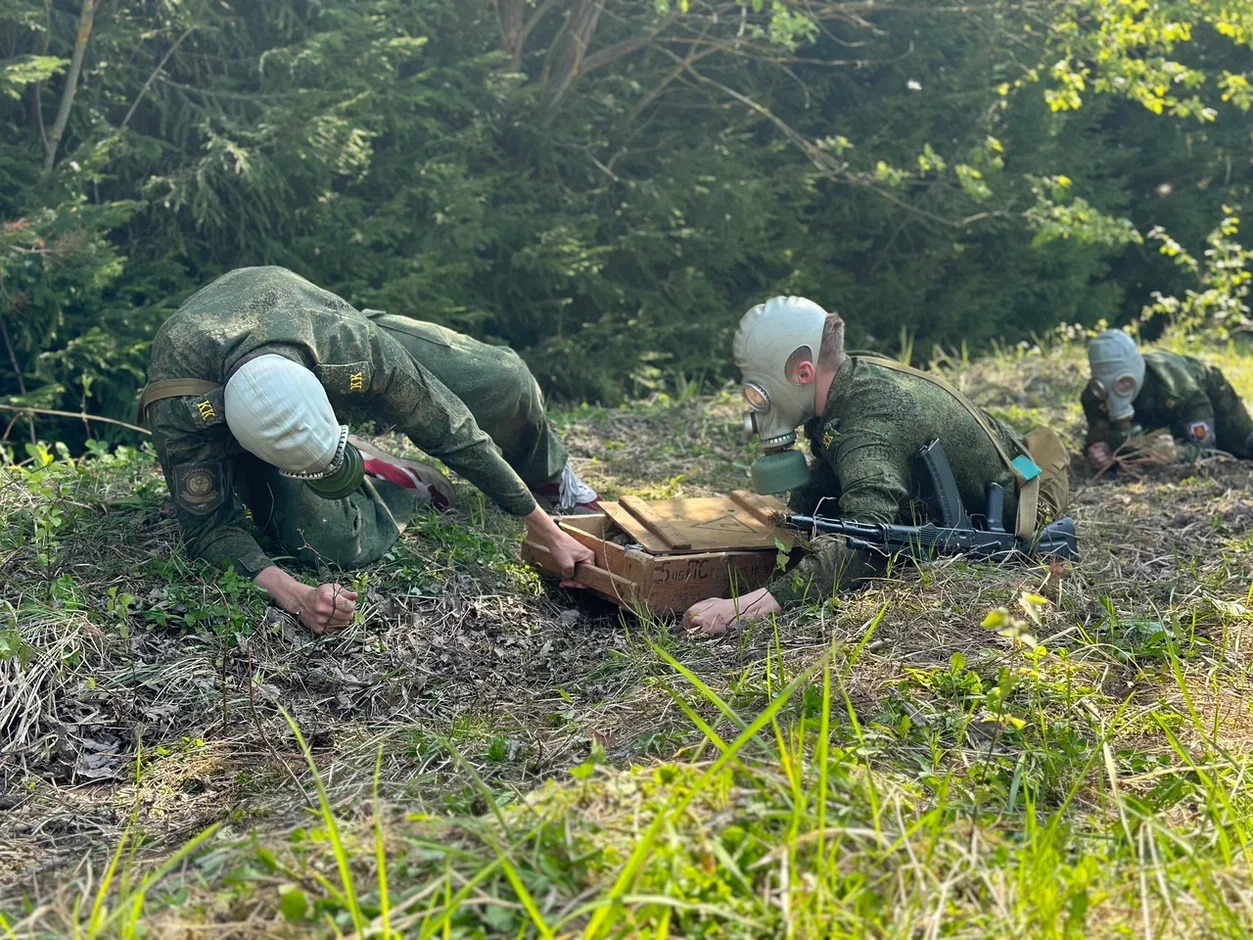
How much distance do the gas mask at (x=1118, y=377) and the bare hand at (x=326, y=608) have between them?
4.30m

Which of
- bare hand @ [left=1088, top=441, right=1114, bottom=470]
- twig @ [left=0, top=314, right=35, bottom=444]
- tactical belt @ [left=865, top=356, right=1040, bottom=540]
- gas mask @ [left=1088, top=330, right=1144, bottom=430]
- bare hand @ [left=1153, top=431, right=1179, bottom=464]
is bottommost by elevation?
twig @ [left=0, top=314, right=35, bottom=444]

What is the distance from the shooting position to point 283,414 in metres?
3.67

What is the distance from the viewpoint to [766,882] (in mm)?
2248

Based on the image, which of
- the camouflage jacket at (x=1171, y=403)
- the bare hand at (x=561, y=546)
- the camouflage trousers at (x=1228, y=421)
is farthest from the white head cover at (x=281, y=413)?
the camouflage trousers at (x=1228, y=421)

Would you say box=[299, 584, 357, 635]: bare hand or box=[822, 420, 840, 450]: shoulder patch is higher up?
box=[822, 420, 840, 450]: shoulder patch

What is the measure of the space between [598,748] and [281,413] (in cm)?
161

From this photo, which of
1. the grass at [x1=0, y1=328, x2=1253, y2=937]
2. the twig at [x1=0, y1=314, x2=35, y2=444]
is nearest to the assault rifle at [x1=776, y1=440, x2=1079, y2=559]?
the grass at [x1=0, y1=328, x2=1253, y2=937]

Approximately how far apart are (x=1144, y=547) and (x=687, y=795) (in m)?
3.24

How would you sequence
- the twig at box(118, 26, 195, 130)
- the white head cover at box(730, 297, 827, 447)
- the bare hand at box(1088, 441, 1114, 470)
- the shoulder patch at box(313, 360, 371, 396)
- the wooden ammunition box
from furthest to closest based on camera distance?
the twig at box(118, 26, 195, 130)
the bare hand at box(1088, 441, 1114, 470)
the white head cover at box(730, 297, 827, 447)
the wooden ammunition box
the shoulder patch at box(313, 360, 371, 396)

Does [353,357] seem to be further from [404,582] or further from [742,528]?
[742,528]

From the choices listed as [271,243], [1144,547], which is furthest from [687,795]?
[271,243]

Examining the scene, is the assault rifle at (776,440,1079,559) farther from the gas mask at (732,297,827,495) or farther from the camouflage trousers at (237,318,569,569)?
the camouflage trousers at (237,318,569,569)

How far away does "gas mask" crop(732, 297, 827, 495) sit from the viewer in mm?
4273

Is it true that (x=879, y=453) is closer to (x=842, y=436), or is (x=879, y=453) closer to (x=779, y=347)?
(x=842, y=436)
